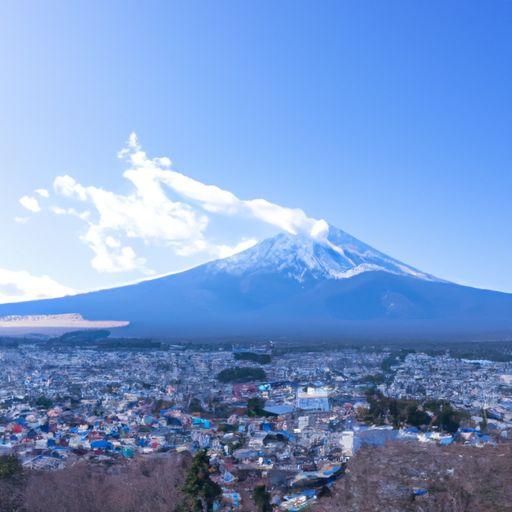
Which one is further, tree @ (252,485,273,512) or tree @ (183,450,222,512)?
tree @ (252,485,273,512)

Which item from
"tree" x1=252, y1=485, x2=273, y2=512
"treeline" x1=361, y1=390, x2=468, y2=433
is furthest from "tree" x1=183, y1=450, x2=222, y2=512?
"treeline" x1=361, y1=390, x2=468, y2=433

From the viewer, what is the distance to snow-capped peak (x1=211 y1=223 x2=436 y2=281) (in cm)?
11362

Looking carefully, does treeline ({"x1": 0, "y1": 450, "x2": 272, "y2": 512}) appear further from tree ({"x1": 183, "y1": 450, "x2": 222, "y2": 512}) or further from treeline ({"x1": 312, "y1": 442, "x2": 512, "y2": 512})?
treeline ({"x1": 312, "y1": 442, "x2": 512, "y2": 512})

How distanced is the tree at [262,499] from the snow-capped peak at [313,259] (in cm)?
9819

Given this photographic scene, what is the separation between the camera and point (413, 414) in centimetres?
1798

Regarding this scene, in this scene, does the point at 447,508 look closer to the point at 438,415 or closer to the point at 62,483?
the point at 62,483

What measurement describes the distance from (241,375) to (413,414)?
49.3 feet

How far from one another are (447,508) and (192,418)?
44.2 ft

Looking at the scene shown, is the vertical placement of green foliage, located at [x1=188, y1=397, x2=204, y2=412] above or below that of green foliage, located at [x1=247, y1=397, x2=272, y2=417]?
below

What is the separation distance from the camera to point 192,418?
2041cm

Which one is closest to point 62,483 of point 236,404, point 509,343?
point 236,404

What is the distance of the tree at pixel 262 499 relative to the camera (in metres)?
10.8

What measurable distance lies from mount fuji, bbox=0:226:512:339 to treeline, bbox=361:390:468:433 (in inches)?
2044

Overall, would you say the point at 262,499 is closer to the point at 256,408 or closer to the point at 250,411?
the point at 250,411
